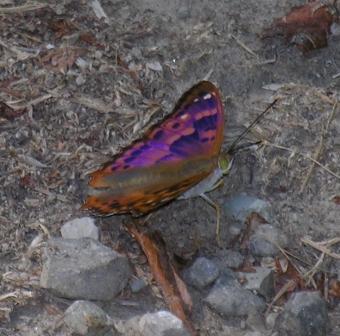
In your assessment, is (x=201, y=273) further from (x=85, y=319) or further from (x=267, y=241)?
(x=85, y=319)

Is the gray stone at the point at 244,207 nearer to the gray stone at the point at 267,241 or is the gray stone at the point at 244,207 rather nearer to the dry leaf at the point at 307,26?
the gray stone at the point at 267,241

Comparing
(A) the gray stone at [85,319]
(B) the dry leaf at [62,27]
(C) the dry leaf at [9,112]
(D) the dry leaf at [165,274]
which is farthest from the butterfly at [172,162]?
(B) the dry leaf at [62,27]

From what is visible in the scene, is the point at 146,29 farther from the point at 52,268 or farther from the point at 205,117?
the point at 52,268

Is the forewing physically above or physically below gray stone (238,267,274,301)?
above

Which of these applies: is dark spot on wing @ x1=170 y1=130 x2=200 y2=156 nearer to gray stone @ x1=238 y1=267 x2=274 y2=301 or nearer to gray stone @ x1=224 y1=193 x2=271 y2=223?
gray stone @ x1=224 y1=193 x2=271 y2=223

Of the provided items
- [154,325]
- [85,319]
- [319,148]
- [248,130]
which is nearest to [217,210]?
[248,130]

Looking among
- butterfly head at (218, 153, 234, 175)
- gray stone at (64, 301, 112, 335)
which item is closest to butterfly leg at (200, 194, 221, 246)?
butterfly head at (218, 153, 234, 175)
